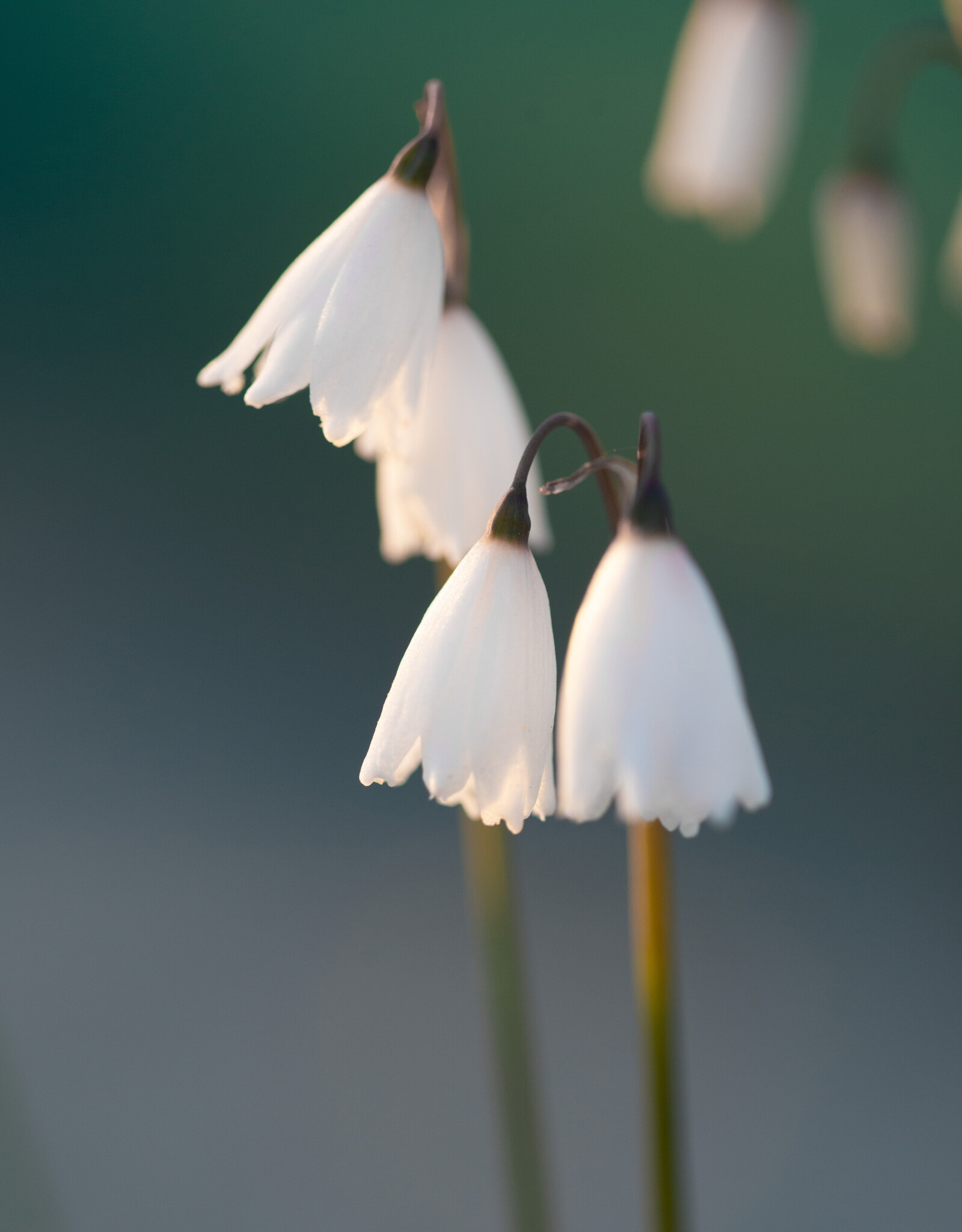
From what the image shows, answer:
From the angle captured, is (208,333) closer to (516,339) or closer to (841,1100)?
(516,339)

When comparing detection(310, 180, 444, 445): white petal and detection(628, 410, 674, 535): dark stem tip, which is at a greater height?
detection(310, 180, 444, 445): white petal

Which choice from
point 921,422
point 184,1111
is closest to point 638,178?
point 921,422

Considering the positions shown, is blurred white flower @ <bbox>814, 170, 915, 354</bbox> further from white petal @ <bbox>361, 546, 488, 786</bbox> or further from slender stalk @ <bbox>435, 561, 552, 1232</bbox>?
white petal @ <bbox>361, 546, 488, 786</bbox>

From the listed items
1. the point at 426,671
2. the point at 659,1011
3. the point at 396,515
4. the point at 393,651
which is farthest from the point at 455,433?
the point at 393,651

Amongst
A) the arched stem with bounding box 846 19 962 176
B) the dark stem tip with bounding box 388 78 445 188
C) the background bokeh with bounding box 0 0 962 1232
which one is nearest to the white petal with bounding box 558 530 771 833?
the dark stem tip with bounding box 388 78 445 188

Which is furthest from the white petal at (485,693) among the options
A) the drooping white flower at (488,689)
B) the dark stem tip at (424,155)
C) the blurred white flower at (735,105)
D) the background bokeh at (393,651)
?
the background bokeh at (393,651)
